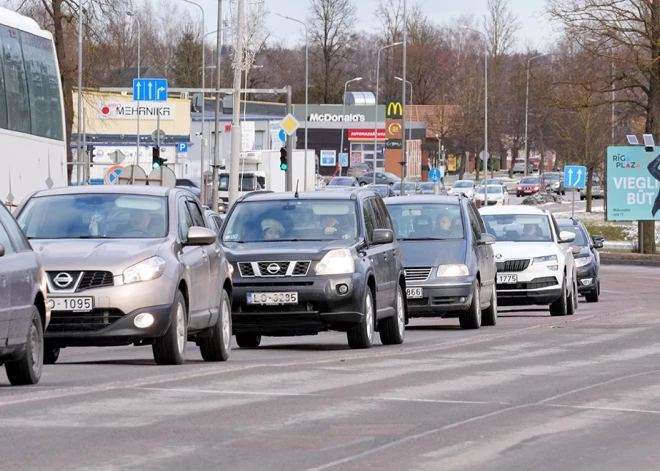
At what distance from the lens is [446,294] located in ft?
71.3

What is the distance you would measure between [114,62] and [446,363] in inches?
1701

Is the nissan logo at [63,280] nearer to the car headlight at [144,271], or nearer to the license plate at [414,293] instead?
the car headlight at [144,271]

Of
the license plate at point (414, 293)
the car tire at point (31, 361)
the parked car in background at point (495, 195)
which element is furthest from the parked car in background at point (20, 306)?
the parked car in background at point (495, 195)

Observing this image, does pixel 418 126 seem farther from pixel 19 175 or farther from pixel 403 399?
pixel 403 399

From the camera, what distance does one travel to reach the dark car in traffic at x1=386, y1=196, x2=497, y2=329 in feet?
71.3

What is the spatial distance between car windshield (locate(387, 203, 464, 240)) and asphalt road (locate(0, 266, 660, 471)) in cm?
513

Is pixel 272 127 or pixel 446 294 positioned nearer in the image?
pixel 446 294

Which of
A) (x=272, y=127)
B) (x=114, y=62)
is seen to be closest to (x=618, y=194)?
(x=114, y=62)

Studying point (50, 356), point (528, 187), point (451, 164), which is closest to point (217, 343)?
point (50, 356)

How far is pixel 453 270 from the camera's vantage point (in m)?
21.9

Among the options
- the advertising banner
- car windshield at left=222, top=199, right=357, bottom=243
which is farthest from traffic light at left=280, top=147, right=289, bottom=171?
car windshield at left=222, top=199, right=357, bottom=243

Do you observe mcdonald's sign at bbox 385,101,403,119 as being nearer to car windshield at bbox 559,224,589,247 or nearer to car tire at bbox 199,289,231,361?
car windshield at bbox 559,224,589,247

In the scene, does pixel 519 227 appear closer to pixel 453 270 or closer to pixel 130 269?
pixel 453 270

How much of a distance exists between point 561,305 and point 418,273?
230 inches
